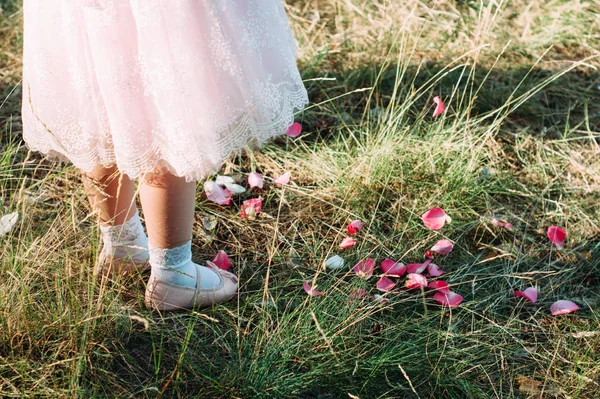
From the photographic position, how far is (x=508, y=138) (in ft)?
7.77

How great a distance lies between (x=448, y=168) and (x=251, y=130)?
2.85ft

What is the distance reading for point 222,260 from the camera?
1.83 m

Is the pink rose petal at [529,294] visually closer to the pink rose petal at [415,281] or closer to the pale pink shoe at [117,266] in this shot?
the pink rose petal at [415,281]

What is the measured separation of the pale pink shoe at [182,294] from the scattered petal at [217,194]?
347 mm

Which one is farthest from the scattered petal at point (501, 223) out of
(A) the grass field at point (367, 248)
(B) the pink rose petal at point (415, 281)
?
(B) the pink rose petal at point (415, 281)

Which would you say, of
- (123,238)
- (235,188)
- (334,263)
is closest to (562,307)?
(334,263)

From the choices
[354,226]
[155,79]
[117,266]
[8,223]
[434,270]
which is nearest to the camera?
[155,79]

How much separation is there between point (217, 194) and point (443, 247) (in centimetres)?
69

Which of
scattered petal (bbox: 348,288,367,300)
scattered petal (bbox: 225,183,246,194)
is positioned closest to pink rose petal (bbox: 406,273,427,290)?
scattered petal (bbox: 348,288,367,300)

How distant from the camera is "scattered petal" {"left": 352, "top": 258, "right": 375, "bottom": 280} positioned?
1.71 metres

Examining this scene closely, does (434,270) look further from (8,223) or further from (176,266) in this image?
(8,223)

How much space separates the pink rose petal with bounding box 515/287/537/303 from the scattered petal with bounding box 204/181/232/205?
2.88 ft

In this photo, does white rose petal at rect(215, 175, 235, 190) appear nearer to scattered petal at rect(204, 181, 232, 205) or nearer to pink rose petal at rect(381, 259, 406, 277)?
scattered petal at rect(204, 181, 232, 205)

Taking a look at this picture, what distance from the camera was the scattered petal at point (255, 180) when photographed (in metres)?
2.09
